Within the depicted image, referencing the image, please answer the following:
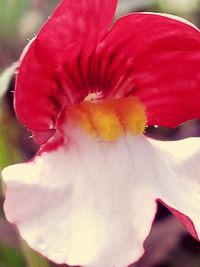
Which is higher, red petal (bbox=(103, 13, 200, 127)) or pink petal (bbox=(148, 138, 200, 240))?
red petal (bbox=(103, 13, 200, 127))

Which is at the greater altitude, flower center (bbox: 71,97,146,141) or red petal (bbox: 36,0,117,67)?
red petal (bbox: 36,0,117,67)

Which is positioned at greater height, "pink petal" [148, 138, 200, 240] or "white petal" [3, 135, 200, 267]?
"white petal" [3, 135, 200, 267]

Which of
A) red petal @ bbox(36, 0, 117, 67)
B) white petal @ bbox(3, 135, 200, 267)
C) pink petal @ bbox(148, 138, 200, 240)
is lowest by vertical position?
pink petal @ bbox(148, 138, 200, 240)

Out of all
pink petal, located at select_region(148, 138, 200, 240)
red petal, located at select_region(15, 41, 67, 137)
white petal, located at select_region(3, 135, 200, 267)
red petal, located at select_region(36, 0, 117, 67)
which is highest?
red petal, located at select_region(36, 0, 117, 67)
